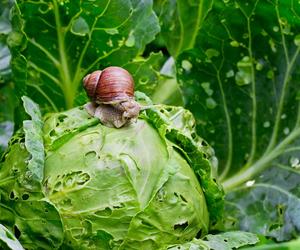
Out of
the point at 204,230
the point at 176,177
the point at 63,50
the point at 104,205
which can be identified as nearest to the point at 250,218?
the point at 204,230

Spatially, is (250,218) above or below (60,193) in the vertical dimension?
below

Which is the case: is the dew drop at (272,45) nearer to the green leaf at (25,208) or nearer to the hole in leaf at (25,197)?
the green leaf at (25,208)

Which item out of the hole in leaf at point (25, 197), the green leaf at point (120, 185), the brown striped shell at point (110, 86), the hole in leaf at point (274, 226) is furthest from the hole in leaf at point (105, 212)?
the hole in leaf at point (274, 226)

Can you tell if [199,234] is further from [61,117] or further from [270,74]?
[270,74]

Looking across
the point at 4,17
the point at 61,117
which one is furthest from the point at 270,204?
the point at 4,17

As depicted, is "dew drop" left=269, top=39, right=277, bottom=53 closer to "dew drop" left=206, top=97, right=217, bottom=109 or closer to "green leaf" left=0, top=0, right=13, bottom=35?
"dew drop" left=206, top=97, right=217, bottom=109

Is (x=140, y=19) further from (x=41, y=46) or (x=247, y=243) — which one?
(x=247, y=243)
